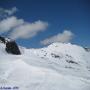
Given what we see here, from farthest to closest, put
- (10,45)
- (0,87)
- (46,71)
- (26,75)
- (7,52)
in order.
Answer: (10,45), (7,52), (46,71), (26,75), (0,87)

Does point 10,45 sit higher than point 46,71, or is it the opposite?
point 10,45

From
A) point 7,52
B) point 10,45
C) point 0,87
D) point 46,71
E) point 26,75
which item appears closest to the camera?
point 0,87

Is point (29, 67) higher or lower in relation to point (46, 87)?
higher

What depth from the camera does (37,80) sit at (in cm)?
A: 3678

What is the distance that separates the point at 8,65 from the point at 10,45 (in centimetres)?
1435

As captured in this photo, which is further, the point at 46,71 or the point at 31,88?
the point at 46,71

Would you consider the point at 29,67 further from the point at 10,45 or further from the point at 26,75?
the point at 10,45

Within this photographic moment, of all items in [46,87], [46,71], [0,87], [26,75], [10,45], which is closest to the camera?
[0,87]

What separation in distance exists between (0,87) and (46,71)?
11.3 m

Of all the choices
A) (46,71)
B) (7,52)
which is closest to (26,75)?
(46,71)

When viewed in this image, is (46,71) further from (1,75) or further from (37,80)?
(1,75)

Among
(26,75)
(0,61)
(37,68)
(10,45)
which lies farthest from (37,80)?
(10,45)

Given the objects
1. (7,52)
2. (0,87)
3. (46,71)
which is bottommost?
(0,87)

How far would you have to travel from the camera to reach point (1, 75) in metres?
37.0
